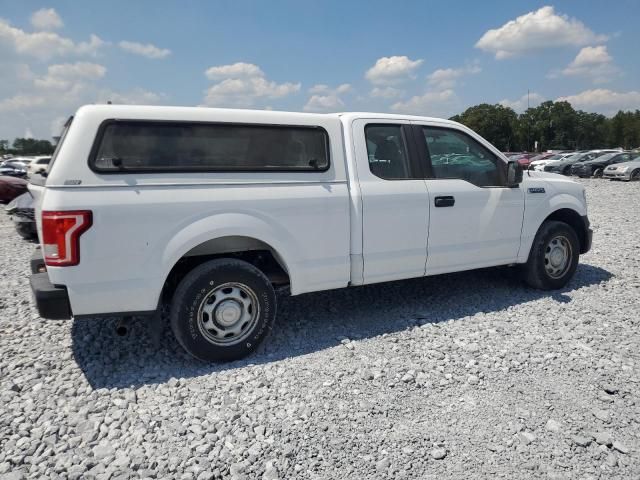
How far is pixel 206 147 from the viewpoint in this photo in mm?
3432

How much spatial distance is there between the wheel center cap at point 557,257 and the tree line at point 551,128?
268 ft

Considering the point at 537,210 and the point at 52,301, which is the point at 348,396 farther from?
the point at 537,210

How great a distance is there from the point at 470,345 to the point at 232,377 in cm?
206

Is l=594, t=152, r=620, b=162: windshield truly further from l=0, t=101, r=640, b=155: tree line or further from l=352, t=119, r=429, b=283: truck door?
l=0, t=101, r=640, b=155: tree line

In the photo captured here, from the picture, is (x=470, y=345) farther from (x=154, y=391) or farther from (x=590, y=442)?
(x=154, y=391)

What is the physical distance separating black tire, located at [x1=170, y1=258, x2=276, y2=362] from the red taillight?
2.59 ft

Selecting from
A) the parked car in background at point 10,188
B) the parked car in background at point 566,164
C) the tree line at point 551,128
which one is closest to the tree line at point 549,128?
the tree line at point 551,128

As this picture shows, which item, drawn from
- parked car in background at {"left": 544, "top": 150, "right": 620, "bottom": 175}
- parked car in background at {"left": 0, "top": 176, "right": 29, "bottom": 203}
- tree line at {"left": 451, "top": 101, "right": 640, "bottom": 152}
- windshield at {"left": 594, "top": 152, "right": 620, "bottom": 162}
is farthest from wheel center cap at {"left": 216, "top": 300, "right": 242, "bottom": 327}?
tree line at {"left": 451, "top": 101, "right": 640, "bottom": 152}

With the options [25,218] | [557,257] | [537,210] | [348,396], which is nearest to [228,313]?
[348,396]

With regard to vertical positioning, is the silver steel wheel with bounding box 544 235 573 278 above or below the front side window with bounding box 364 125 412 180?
below

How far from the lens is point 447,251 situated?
175 inches

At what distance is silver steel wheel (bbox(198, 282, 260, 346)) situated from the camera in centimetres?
Answer: 351

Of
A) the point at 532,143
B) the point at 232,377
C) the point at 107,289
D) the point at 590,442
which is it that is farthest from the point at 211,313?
the point at 532,143

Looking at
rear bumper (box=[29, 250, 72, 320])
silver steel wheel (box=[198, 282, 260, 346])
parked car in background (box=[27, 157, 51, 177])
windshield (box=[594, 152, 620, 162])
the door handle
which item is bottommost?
silver steel wheel (box=[198, 282, 260, 346])
